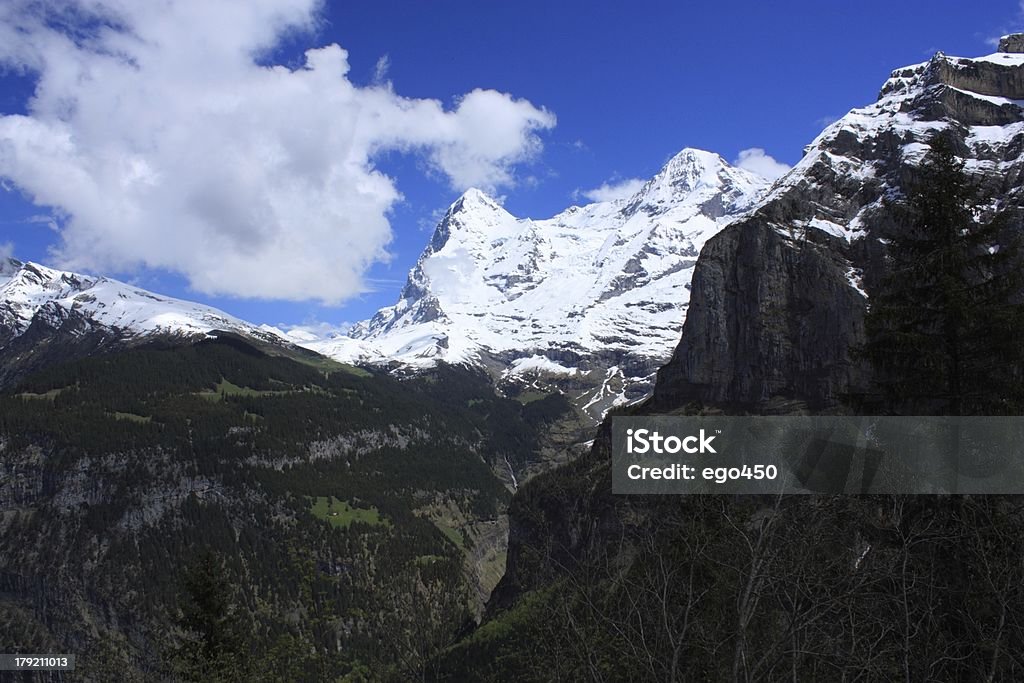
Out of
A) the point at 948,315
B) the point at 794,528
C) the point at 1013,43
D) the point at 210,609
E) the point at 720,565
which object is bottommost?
the point at 210,609

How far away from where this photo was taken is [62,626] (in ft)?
590

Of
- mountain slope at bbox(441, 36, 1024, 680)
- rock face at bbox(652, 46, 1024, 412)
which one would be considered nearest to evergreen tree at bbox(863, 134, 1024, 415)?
mountain slope at bbox(441, 36, 1024, 680)

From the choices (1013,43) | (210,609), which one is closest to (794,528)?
(210,609)

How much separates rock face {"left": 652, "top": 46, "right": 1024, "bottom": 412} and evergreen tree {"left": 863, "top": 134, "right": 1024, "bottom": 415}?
86.4 metres

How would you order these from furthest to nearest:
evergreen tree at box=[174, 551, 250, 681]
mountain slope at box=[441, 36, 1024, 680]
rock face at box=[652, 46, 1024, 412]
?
1. rock face at box=[652, 46, 1024, 412]
2. evergreen tree at box=[174, 551, 250, 681]
3. mountain slope at box=[441, 36, 1024, 680]

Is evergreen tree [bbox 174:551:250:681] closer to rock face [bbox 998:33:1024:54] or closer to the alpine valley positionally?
the alpine valley

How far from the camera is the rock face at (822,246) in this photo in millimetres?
105625

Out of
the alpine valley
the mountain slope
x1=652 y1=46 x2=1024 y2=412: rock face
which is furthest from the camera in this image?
x1=652 y1=46 x2=1024 y2=412: rock face

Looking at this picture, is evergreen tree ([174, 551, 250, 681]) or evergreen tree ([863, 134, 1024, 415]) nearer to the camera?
evergreen tree ([863, 134, 1024, 415])

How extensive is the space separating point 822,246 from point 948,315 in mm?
102113

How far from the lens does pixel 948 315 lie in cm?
1705

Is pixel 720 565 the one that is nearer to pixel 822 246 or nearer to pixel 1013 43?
pixel 822 246

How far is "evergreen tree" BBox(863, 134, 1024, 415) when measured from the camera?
1667 cm

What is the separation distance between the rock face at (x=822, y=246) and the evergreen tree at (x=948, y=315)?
284 feet
